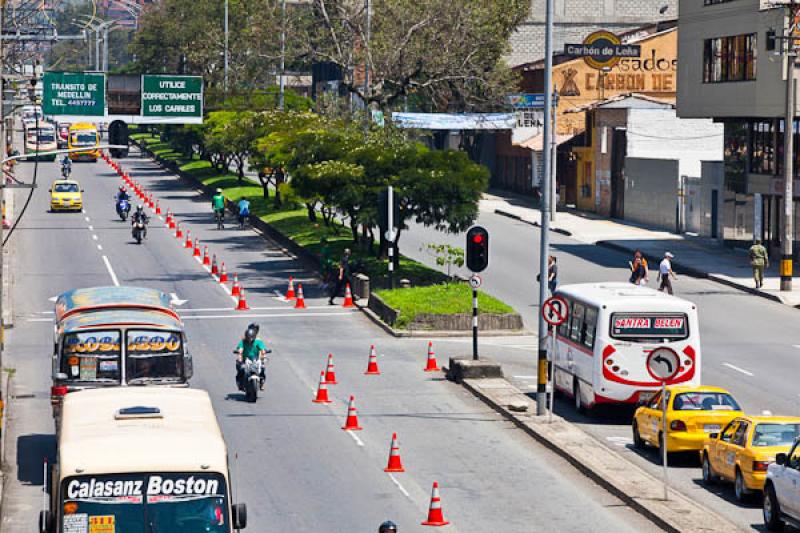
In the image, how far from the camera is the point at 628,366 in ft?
98.0

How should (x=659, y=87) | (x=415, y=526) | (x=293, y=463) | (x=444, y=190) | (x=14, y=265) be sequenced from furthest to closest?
1. (x=659, y=87)
2. (x=14, y=265)
3. (x=444, y=190)
4. (x=293, y=463)
5. (x=415, y=526)

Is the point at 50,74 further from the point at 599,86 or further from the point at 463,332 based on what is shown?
the point at 599,86

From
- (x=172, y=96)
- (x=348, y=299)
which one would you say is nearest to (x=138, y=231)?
(x=172, y=96)

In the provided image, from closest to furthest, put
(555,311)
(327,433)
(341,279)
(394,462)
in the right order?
(394,462)
(327,433)
(555,311)
(341,279)

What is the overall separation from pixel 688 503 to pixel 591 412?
871 centimetres

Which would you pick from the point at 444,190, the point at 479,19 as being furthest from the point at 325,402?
the point at 479,19

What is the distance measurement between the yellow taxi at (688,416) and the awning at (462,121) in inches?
2351

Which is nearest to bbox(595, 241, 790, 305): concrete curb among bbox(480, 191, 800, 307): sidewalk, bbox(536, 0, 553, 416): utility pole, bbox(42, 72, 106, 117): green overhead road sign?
bbox(480, 191, 800, 307): sidewalk

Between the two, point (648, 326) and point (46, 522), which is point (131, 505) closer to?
point (46, 522)

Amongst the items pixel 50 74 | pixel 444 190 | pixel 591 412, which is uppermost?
pixel 50 74

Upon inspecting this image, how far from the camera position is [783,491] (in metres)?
20.3

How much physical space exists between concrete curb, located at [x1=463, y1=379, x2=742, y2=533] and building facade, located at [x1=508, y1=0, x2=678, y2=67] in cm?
8058

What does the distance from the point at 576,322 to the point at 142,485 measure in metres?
18.5

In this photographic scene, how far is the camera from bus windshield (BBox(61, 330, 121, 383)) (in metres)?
24.4
